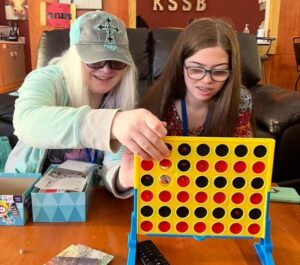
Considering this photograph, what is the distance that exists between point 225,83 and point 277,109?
0.78m

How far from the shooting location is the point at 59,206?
72 centimetres

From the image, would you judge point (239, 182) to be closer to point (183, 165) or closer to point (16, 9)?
point (183, 165)

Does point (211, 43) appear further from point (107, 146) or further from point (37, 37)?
point (37, 37)

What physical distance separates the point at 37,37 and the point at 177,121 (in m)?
1.99

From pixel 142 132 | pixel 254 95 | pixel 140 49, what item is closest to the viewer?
pixel 142 132

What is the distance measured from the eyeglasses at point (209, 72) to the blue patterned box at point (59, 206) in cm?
48

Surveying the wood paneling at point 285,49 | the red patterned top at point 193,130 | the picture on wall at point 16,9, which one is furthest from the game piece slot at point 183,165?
the picture on wall at point 16,9

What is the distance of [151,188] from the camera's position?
59cm

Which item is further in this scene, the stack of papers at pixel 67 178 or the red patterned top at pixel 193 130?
the red patterned top at pixel 193 130

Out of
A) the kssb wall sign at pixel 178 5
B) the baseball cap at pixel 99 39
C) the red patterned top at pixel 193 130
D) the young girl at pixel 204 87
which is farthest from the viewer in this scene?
the kssb wall sign at pixel 178 5

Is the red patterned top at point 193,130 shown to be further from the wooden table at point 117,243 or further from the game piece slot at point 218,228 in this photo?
the game piece slot at point 218,228

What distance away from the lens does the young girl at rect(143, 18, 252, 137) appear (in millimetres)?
989

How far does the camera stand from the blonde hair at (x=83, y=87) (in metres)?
0.96

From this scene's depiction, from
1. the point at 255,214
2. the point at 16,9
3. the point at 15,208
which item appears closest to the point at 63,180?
the point at 15,208
